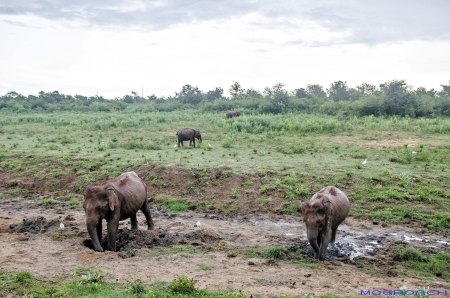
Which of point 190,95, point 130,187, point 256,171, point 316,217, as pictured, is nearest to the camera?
point 316,217

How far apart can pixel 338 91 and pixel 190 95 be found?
865 inches

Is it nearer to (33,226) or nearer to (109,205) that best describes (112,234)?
(109,205)

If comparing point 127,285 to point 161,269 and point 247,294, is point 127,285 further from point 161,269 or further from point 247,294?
point 247,294

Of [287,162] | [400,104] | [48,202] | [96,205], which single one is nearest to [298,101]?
[400,104]

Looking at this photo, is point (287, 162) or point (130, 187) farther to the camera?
point (287, 162)

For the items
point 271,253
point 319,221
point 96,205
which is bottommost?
point 271,253

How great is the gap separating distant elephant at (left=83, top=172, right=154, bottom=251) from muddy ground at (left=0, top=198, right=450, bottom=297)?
1.29 ft

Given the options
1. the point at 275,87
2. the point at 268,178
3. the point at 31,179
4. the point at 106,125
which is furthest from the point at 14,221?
the point at 275,87

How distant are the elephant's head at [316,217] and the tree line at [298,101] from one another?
29651mm

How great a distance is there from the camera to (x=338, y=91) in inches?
2542

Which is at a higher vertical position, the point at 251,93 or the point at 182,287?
the point at 251,93

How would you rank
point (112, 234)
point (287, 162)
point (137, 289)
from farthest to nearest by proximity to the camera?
point (287, 162), point (112, 234), point (137, 289)

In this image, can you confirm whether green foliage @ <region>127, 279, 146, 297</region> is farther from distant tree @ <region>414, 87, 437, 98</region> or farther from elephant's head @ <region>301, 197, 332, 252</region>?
distant tree @ <region>414, 87, 437, 98</region>

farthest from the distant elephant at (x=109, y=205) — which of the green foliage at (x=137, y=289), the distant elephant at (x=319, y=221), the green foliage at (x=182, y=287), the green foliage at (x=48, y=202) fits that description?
the green foliage at (x=48, y=202)
